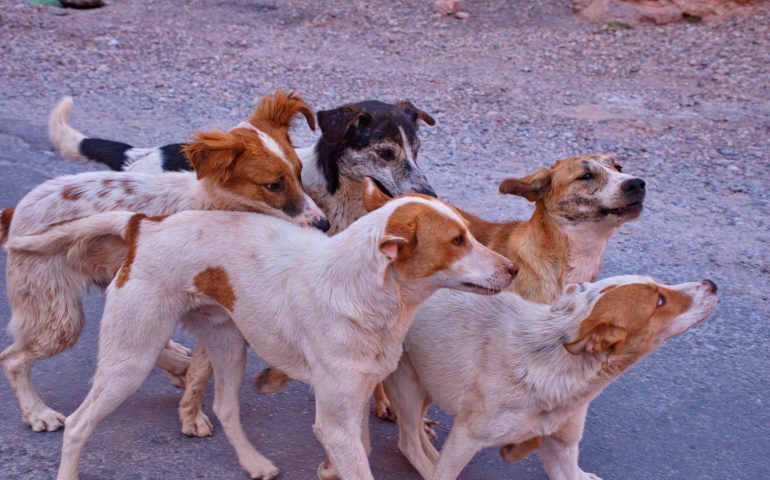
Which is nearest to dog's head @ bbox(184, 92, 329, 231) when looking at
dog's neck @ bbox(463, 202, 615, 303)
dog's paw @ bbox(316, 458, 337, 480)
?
dog's neck @ bbox(463, 202, 615, 303)

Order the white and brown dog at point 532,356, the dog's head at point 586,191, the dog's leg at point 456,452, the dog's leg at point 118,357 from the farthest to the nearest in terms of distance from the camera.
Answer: the dog's head at point 586,191 < the dog's leg at point 118,357 < the dog's leg at point 456,452 < the white and brown dog at point 532,356

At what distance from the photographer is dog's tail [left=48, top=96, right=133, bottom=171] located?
6.48 meters

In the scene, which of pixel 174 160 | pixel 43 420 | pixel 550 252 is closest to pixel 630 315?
pixel 550 252

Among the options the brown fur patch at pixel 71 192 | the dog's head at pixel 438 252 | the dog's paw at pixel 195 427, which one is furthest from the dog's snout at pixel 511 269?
the brown fur patch at pixel 71 192

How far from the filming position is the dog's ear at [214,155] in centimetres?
482

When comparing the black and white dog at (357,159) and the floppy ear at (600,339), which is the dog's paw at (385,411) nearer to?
the black and white dog at (357,159)

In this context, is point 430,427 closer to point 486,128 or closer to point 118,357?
point 118,357

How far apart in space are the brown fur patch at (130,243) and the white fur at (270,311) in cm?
3

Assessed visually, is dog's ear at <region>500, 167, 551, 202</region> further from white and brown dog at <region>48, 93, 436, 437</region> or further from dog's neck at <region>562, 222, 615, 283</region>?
white and brown dog at <region>48, 93, 436, 437</region>

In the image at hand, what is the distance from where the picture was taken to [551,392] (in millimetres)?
4234

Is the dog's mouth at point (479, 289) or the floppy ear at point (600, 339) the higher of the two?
the dog's mouth at point (479, 289)

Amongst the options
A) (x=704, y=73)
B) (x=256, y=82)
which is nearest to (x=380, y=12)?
(x=256, y=82)

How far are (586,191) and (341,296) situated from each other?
1.77 metres

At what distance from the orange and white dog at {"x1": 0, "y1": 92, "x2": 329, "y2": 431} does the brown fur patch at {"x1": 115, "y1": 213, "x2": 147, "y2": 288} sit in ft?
0.73
